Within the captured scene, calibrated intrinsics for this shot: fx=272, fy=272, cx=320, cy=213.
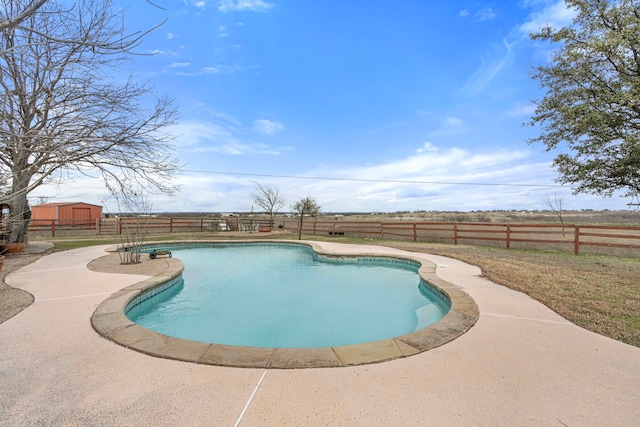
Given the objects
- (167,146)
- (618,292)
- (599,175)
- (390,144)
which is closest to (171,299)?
(167,146)

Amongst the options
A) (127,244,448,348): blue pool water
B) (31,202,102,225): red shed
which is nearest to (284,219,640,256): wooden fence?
(127,244,448,348): blue pool water

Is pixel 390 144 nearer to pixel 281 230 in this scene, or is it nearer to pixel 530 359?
pixel 281 230

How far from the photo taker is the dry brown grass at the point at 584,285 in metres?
3.01

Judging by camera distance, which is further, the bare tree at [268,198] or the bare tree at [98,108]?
the bare tree at [268,198]

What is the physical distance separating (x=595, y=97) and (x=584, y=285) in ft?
12.0

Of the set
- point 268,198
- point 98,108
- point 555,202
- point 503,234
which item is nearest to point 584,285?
point 98,108

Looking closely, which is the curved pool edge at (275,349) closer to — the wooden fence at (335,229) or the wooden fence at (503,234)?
the wooden fence at (503,234)

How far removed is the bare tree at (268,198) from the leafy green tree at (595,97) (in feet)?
52.0

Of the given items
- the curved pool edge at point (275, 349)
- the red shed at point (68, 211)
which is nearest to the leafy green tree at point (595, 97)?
the curved pool edge at point (275, 349)

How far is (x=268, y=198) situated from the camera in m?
19.7

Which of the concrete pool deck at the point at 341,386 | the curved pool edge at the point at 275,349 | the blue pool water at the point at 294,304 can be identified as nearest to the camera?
the concrete pool deck at the point at 341,386

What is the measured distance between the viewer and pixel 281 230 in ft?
64.1

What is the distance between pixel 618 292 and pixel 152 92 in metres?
8.63

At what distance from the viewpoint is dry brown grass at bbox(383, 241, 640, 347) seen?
3.01 meters
